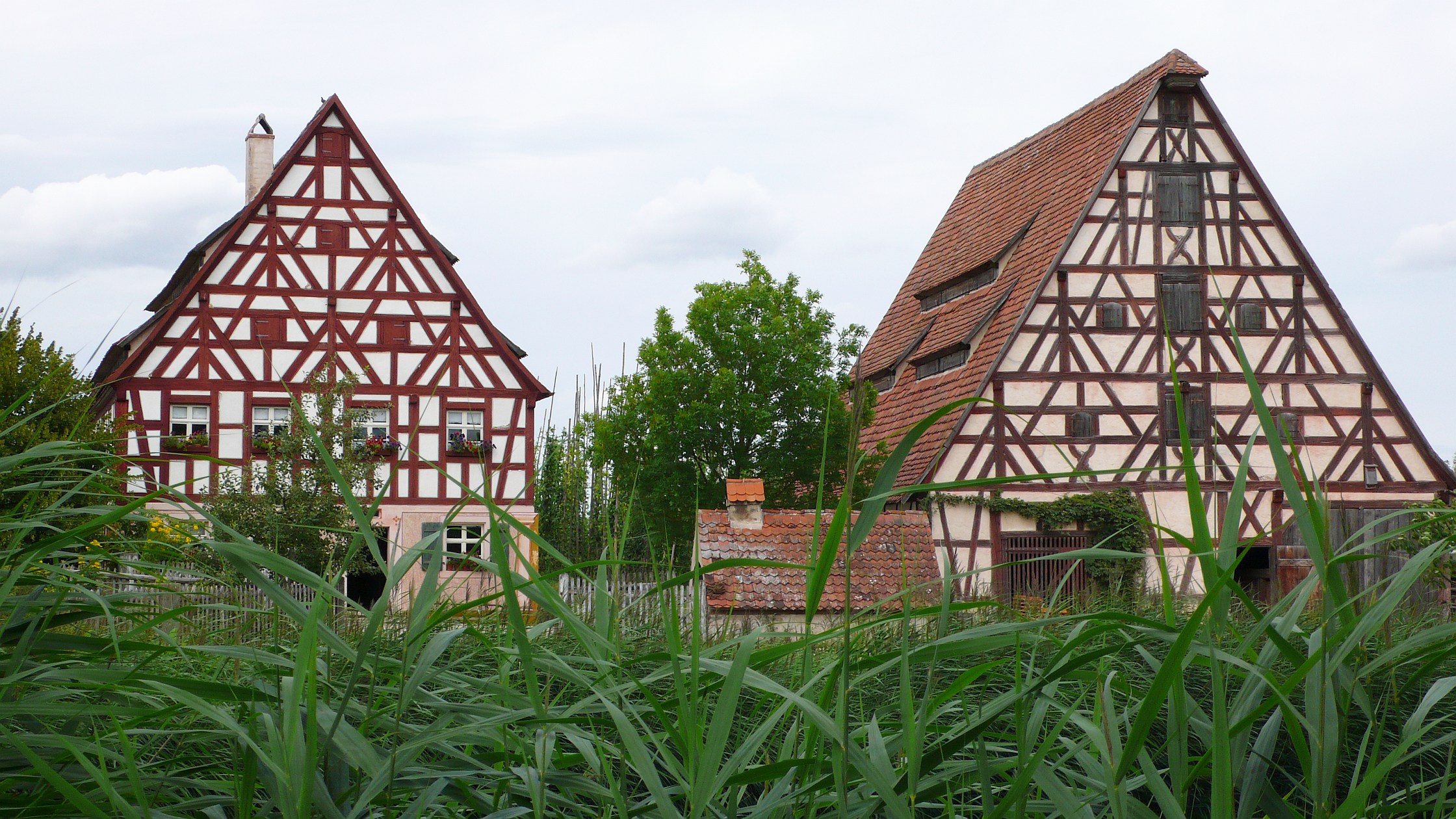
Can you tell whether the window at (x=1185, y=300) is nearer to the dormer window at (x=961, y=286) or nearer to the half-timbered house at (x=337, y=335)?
the dormer window at (x=961, y=286)

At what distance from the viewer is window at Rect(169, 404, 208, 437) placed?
2125 cm

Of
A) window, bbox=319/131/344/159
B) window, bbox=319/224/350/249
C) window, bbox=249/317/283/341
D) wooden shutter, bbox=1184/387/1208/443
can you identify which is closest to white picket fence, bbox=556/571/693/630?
wooden shutter, bbox=1184/387/1208/443

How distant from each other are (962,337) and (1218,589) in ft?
61.5

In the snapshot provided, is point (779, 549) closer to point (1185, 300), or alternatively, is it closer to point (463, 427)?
point (1185, 300)

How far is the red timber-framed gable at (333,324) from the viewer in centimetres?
2134

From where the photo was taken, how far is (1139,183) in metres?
19.5

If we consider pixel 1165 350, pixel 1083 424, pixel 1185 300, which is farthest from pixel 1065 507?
pixel 1185 300

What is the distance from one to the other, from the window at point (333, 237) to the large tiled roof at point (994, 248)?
9548 mm

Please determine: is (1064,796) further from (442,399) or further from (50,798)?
(442,399)

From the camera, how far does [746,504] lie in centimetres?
1560

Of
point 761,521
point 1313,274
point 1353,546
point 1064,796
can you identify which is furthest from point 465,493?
point 1313,274

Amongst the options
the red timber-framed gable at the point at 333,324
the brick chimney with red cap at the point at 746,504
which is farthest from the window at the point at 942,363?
the red timber-framed gable at the point at 333,324

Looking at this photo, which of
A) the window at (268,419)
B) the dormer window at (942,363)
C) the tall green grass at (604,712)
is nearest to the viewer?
the tall green grass at (604,712)

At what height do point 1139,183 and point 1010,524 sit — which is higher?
point 1139,183
